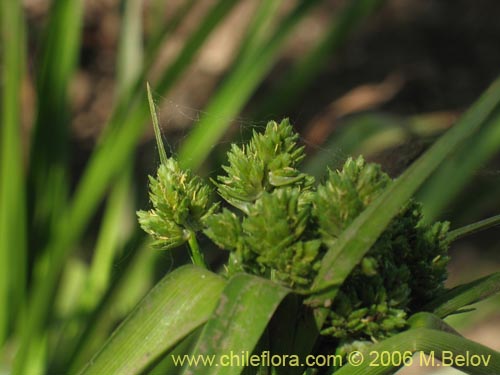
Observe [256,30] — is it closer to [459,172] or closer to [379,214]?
[459,172]

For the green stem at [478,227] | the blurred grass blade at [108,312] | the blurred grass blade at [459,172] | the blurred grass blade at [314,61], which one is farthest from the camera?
the blurred grass blade at [314,61]

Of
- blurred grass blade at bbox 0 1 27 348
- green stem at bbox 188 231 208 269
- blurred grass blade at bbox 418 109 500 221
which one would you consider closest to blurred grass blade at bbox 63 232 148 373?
blurred grass blade at bbox 0 1 27 348

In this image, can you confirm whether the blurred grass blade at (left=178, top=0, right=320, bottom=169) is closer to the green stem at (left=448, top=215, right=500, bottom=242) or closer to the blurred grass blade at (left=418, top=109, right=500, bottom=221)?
the blurred grass blade at (left=418, top=109, right=500, bottom=221)

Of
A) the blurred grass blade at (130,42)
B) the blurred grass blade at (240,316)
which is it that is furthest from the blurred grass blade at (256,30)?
the blurred grass blade at (240,316)

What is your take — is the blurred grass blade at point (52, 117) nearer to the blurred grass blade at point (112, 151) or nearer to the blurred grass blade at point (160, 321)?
the blurred grass blade at point (112, 151)

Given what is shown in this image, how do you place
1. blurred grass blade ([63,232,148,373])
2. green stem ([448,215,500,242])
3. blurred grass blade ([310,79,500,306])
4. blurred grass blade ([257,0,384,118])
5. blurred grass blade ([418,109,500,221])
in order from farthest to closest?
blurred grass blade ([257,0,384,118]) → blurred grass blade ([63,232,148,373]) → blurred grass blade ([418,109,500,221]) → green stem ([448,215,500,242]) → blurred grass blade ([310,79,500,306])

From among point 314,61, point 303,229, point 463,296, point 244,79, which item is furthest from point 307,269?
point 314,61
